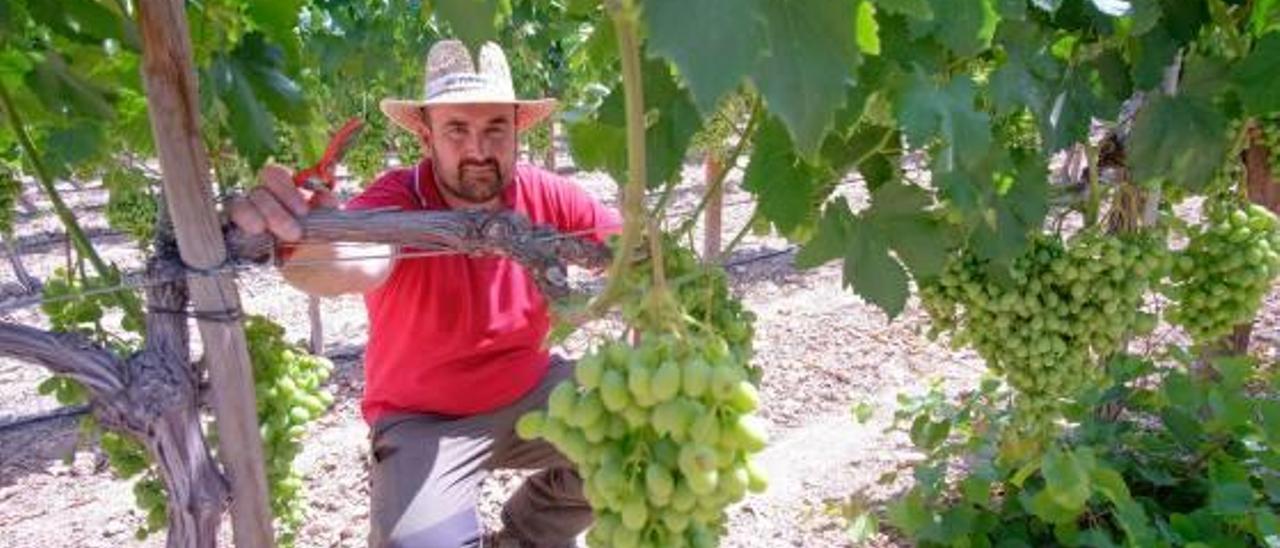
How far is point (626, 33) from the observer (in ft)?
2.97

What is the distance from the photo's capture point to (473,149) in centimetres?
321

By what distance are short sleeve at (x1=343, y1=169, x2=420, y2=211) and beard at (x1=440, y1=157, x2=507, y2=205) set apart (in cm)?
12

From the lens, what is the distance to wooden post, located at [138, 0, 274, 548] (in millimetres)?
1453

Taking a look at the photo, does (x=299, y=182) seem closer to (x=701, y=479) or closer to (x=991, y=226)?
(x=701, y=479)

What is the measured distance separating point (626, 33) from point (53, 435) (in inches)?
217

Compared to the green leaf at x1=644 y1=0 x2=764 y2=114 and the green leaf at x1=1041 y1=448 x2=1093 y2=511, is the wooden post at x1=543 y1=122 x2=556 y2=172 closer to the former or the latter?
the green leaf at x1=1041 y1=448 x2=1093 y2=511

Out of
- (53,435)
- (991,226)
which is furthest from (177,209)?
(53,435)

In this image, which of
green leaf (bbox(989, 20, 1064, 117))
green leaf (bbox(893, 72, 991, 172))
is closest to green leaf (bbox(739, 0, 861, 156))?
green leaf (bbox(893, 72, 991, 172))

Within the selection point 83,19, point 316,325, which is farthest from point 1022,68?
point 316,325

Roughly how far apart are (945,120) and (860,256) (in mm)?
520

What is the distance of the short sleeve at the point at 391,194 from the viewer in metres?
3.05

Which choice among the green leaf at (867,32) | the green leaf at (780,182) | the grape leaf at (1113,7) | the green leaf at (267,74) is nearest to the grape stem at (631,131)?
the green leaf at (867,32)

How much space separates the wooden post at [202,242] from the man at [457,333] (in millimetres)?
1312

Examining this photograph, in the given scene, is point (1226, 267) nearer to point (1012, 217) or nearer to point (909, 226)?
point (1012, 217)
